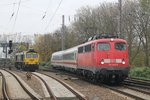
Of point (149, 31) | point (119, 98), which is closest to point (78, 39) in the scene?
point (149, 31)

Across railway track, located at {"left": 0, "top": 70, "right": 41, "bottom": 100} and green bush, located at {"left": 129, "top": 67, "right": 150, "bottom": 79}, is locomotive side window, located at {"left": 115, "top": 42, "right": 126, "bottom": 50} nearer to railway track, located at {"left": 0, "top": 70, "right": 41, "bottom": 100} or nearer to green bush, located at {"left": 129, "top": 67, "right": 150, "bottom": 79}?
railway track, located at {"left": 0, "top": 70, "right": 41, "bottom": 100}

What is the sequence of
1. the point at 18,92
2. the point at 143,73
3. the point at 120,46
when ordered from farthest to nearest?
the point at 143,73 → the point at 120,46 → the point at 18,92

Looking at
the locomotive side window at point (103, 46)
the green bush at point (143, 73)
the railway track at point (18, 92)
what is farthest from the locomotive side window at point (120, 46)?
the green bush at point (143, 73)

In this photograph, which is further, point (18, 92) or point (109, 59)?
point (109, 59)

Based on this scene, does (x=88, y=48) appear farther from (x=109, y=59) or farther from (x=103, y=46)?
(x=109, y=59)

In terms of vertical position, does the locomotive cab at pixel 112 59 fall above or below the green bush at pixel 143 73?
above

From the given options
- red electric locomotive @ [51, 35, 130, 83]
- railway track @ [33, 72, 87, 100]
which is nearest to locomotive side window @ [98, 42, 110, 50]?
red electric locomotive @ [51, 35, 130, 83]

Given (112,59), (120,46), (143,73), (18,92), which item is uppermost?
(120,46)

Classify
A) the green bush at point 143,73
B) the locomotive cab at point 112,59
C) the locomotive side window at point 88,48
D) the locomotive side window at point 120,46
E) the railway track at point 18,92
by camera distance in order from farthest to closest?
1. the green bush at point 143,73
2. the locomotive side window at point 88,48
3. the locomotive side window at point 120,46
4. the locomotive cab at point 112,59
5. the railway track at point 18,92

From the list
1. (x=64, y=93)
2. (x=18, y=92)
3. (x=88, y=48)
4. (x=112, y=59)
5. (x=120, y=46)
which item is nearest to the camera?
(x=64, y=93)

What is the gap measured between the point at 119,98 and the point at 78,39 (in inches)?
2124

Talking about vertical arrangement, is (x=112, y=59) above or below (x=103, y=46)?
below

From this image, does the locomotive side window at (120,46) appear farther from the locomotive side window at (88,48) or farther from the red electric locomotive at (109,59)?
the locomotive side window at (88,48)

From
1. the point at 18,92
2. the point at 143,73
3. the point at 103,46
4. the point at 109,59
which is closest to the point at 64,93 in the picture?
the point at 18,92
